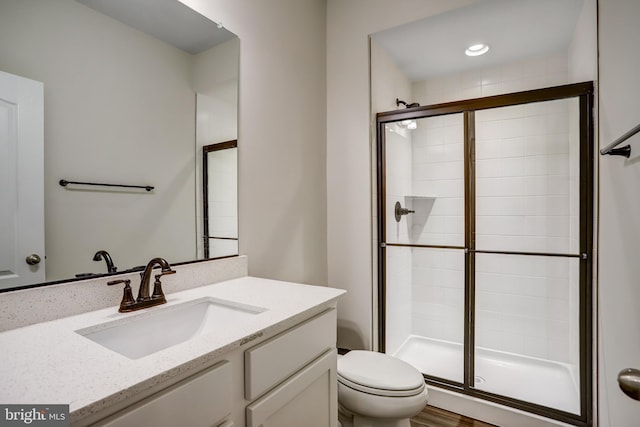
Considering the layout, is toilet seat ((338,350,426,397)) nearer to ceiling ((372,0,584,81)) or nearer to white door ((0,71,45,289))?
white door ((0,71,45,289))

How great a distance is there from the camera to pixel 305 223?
1.99 meters

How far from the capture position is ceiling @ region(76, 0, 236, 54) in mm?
1083

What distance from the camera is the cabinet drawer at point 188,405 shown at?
1.89 feet

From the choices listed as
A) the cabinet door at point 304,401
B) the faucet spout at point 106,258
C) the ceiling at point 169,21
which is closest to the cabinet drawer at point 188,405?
the cabinet door at point 304,401

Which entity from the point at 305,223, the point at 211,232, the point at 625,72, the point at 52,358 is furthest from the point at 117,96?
the point at 625,72

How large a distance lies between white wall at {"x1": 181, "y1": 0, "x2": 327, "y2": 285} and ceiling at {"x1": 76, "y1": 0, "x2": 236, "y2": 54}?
0.06 meters

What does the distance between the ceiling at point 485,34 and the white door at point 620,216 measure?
515 millimetres

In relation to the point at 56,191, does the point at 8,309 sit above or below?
below

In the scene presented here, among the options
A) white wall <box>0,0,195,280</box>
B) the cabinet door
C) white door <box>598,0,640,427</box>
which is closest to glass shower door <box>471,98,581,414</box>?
white door <box>598,0,640,427</box>

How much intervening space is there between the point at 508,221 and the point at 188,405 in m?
2.15

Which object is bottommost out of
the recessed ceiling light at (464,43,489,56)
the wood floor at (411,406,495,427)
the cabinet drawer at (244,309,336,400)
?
the wood floor at (411,406,495,427)

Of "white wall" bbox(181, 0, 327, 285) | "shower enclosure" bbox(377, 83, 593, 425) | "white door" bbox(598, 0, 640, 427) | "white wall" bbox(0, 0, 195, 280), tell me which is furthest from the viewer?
"shower enclosure" bbox(377, 83, 593, 425)

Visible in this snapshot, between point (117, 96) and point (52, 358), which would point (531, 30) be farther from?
point (52, 358)

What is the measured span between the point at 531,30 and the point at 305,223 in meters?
1.90
